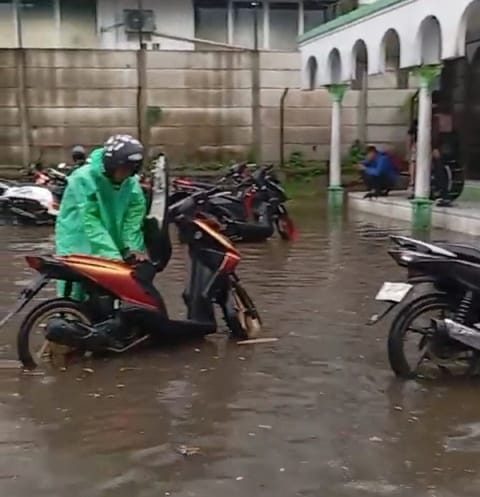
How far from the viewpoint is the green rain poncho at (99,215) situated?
20.5 ft

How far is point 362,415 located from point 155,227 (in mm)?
2073

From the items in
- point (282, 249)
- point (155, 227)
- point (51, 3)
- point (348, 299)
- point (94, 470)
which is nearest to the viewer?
point (94, 470)

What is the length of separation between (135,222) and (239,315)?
3.29ft

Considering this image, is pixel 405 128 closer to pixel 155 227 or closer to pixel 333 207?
pixel 333 207

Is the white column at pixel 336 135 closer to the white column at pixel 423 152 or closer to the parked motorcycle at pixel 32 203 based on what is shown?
the white column at pixel 423 152

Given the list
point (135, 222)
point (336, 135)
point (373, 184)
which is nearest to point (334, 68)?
point (336, 135)

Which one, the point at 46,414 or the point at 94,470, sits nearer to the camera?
the point at 94,470

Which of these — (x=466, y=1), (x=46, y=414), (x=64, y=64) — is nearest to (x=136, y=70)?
(x=64, y=64)

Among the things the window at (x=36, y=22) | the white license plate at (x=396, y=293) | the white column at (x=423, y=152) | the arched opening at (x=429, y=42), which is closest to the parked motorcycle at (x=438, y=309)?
the white license plate at (x=396, y=293)

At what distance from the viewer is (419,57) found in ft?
45.9

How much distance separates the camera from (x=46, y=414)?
5.19m

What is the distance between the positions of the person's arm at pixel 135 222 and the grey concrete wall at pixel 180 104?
46.2 ft

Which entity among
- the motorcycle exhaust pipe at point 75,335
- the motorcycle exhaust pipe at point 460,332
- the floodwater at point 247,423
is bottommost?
the floodwater at point 247,423

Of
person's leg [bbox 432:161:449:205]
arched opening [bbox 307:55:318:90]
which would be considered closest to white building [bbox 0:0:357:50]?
arched opening [bbox 307:55:318:90]
